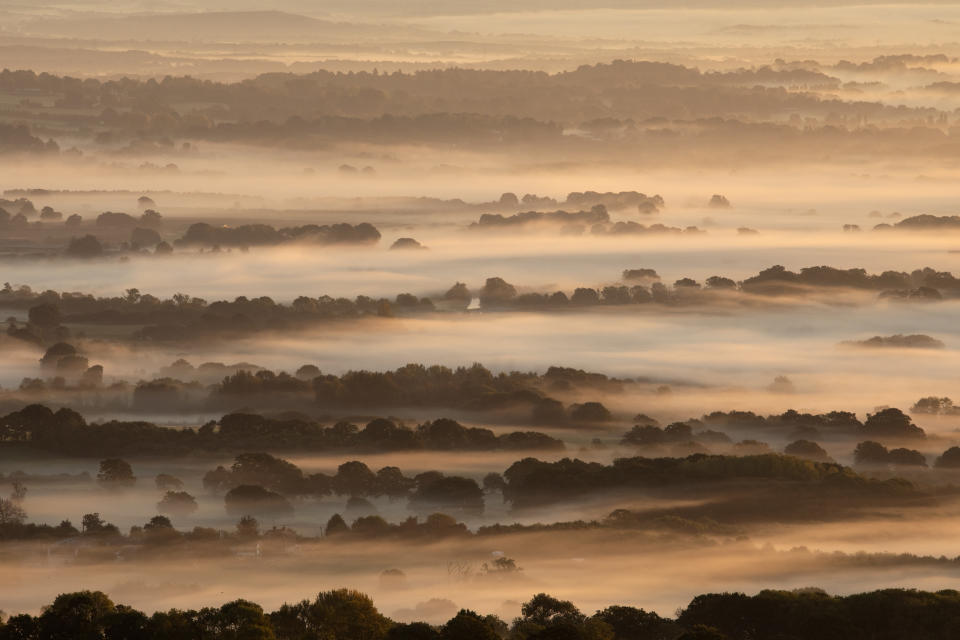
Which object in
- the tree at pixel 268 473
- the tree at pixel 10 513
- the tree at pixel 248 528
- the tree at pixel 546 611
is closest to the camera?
the tree at pixel 546 611

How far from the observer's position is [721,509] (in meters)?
96.4

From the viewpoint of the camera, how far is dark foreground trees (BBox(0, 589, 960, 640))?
54125 mm

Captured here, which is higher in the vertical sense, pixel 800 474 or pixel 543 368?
pixel 543 368

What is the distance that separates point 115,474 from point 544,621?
48150mm

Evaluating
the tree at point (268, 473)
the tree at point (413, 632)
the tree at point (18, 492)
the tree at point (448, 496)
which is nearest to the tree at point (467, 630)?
the tree at point (413, 632)

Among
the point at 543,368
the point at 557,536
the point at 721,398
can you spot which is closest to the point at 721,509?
the point at 557,536

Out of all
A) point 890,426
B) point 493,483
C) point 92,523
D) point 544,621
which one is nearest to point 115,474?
point 92,523

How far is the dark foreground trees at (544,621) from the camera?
2131 inches

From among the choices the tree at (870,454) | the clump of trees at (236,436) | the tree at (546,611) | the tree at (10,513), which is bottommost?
the tree at (546,611)

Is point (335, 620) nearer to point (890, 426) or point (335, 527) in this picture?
point (335, 527)

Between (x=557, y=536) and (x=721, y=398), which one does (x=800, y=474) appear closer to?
(x=557, y=536)

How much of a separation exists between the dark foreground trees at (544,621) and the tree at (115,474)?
43.4 m

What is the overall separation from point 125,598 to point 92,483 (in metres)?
34.9

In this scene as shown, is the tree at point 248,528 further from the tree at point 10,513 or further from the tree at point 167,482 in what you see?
the tree at point 167,482
